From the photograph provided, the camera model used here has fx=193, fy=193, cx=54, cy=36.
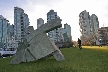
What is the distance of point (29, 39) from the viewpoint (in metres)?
17.0

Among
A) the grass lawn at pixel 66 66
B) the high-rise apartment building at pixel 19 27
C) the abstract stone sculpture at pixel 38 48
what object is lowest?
the grass lawn at pixel 66 66

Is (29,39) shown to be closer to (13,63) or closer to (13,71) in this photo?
(13,63)

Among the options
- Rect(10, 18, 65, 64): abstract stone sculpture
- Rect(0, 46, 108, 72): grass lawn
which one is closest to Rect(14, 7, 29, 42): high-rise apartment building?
Rect(10, 18, 65, 64): abstract stone sculpture

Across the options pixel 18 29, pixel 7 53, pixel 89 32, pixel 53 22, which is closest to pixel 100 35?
pixel 89 32

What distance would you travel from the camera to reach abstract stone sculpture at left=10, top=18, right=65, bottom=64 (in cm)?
1566

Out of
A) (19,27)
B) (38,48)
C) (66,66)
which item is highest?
(19,27)

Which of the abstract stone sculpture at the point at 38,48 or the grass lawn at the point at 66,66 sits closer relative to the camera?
the grass lawn at the point at 66,66

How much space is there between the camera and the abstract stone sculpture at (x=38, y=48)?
15.7 m

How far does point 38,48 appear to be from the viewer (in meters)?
15.9

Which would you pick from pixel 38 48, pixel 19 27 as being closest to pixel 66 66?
pixel 38 48

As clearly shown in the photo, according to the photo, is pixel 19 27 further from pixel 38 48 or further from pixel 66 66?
pixel 66 66

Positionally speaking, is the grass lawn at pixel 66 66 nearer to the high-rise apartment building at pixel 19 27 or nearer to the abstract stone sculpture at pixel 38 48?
the abstract stone sculpture at pixel 38 48

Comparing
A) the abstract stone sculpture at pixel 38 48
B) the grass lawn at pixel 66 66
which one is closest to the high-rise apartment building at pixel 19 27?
the abstract stone sculpture at pixel 38 48

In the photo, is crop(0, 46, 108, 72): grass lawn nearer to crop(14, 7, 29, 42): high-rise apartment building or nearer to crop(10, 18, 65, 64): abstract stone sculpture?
crop(10, 18, 65, 64): abstract stone sculpture
